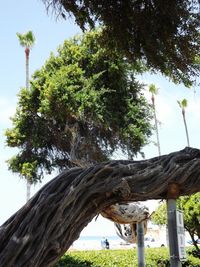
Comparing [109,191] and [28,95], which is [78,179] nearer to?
[109,191]

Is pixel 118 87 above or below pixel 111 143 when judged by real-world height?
above

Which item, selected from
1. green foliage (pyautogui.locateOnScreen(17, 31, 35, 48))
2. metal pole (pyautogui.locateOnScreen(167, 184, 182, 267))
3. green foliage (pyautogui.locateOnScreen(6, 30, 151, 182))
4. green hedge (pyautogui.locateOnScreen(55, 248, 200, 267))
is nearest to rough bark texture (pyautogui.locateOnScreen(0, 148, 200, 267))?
metal pole (pyautogui.locateOnScreen(167, 184, 182, 267))

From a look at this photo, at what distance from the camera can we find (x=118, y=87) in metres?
18.1

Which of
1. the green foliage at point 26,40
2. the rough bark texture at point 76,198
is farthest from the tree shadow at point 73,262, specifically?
the green foliage at point 26,40

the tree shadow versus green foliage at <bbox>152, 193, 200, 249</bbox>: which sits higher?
green foliage at <bbox>152, 193, 200, 249</bbox>

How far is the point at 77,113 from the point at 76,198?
15.9 m

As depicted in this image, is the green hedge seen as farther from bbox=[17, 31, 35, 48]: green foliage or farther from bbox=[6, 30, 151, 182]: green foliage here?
bbox=[17, 31, 35, 48]: green foliage

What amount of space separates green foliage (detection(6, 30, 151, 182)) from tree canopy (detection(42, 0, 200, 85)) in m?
13.5

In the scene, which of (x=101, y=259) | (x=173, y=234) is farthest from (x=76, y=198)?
(x=101, y=259)

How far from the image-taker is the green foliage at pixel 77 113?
57.4ft

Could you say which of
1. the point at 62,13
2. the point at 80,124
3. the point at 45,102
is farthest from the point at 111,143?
the point at 62,13

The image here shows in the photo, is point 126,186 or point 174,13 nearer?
point 126,186

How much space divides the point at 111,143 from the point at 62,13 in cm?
1521

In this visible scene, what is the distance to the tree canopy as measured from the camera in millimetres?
3182
